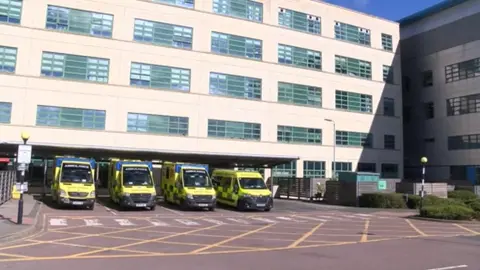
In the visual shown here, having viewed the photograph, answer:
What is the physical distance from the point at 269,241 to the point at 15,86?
28.3 meters

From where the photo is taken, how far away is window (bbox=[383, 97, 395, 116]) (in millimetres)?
53000

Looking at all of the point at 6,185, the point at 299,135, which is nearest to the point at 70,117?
the point at 6,185

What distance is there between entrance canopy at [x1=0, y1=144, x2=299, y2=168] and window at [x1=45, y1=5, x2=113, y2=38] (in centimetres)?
1048

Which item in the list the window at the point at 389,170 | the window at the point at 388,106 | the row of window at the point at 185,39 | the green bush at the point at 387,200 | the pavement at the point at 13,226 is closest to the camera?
the pavement at the point at 13,226

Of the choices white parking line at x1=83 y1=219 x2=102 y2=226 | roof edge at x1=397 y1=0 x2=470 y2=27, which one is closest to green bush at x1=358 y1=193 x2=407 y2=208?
white parking line at x1=83 y1=219 x2=102 y2=226

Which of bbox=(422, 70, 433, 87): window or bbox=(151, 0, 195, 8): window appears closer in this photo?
bbox=(151, 0, 195, 8): window

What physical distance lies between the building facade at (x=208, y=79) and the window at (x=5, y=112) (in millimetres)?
106

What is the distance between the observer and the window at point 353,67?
5016cm

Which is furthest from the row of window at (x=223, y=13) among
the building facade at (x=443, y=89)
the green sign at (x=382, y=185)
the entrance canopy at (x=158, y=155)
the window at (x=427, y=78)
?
the green sign at (x=382, y=185)

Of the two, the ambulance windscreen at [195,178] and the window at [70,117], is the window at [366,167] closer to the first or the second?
the window at [70,117]

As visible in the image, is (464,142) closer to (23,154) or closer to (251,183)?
(251,183)

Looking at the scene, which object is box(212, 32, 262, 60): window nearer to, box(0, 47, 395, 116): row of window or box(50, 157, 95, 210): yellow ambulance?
box(0, 47, 395, 116): row of window

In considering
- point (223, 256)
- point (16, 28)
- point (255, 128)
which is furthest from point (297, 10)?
point (223, 256)

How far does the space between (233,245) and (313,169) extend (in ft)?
114
